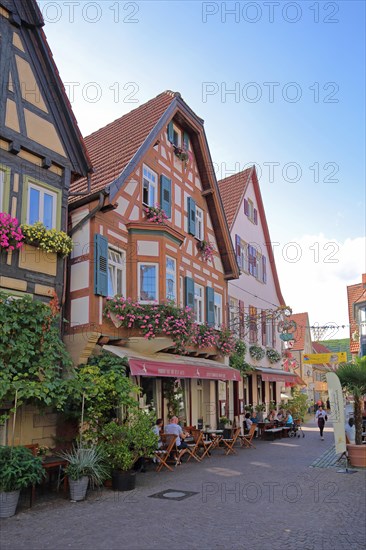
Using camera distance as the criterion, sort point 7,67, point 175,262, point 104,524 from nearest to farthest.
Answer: point 104,524 → point 7,67 → point 175,262

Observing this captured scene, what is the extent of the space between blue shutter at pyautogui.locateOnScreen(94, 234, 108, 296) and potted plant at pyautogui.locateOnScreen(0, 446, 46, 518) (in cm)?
506

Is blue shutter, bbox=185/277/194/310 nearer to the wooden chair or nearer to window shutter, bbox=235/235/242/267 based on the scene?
the wooden chair

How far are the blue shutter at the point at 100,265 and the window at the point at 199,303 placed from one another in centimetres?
599

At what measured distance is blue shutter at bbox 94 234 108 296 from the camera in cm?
1345

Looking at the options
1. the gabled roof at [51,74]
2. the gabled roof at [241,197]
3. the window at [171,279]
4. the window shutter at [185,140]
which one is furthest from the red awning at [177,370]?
the gabled roof at [241,197]

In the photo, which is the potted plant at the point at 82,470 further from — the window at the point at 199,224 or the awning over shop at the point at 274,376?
the awning over shop at the point at 274,376

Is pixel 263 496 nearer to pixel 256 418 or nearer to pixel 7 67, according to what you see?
pixel 7 67

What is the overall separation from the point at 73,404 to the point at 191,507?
372 cm

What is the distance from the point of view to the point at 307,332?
59.2m

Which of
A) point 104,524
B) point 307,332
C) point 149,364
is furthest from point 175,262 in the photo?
point 307,332

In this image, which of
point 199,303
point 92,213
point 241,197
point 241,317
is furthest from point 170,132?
point 241,317

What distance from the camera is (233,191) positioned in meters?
28.0

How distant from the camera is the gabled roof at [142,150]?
14.7 meters

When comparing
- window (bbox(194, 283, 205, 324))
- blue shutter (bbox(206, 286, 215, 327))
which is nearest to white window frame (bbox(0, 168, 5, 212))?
window (bbox(194, 283, 205, 324))
